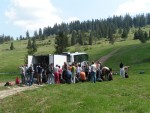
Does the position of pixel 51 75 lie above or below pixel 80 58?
below

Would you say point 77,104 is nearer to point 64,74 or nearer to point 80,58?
point 64,74

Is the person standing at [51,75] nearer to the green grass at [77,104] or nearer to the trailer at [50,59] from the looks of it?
the trailer at [50,59]

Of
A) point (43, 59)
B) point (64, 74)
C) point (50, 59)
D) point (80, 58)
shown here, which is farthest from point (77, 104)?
Result: point (80, 58)

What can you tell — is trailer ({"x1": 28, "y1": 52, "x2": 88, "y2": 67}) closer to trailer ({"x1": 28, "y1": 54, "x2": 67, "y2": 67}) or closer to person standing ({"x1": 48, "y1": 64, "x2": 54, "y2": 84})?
trailer ({"x1": 28, "y1": 54, "x2": 67, "y2": 67})

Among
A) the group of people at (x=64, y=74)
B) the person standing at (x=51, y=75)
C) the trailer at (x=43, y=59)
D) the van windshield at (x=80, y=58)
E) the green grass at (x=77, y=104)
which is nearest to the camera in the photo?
the green grass at (x=77, y=104)

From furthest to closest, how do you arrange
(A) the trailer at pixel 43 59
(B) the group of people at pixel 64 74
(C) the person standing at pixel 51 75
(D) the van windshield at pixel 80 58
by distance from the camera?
(D) the van windshield at pixel 80 58 → (A) the trailer at pixel 43 59 → (C) the person standing at pixel 51 75 → (B) the group of people at pixel 64 74

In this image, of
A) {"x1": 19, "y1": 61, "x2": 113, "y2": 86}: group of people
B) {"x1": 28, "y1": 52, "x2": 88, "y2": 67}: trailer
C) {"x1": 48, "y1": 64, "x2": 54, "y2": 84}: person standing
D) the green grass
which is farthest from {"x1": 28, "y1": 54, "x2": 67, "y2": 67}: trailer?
the green grass

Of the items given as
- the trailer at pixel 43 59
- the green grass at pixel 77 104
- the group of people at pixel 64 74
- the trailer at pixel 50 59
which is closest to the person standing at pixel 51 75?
the group of people at pixel 64 74

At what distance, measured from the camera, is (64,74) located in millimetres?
36000

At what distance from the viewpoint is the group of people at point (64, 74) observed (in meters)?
36.2

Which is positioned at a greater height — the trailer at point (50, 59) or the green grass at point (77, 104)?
the trailer at point (50, 59)

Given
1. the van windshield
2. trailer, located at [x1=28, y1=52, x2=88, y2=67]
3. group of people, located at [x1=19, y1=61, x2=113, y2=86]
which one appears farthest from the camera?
the van windshield

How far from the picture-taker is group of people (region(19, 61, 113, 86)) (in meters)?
36.2

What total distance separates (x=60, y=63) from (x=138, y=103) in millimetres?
24571
